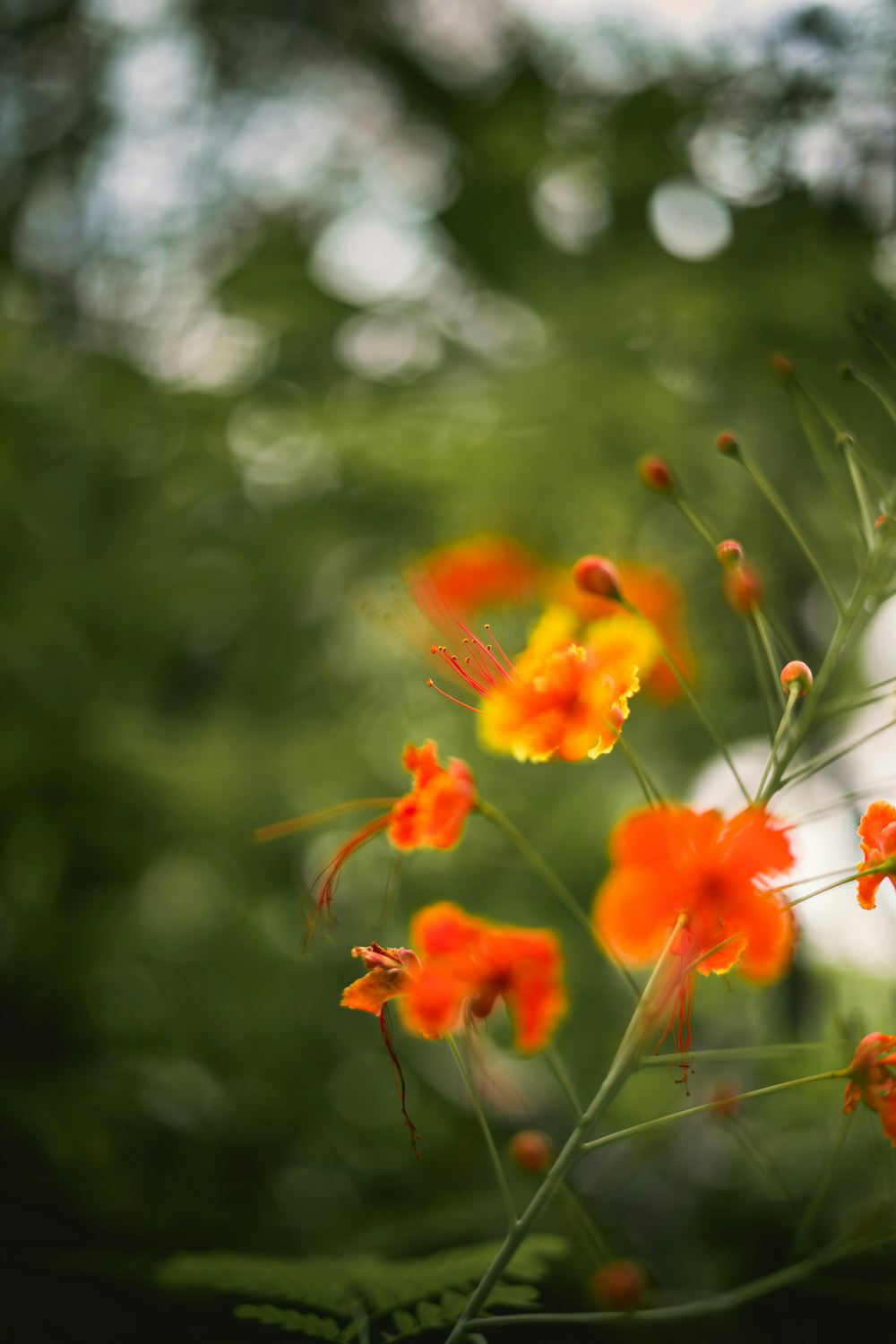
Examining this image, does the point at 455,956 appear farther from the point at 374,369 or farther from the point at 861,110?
the point at 374,369

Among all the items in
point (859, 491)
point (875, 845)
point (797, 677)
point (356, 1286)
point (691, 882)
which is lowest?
point (356, 1286)

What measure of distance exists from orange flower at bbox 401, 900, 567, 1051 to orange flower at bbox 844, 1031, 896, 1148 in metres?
0.30

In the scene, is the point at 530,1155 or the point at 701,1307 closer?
the point at 701,1307

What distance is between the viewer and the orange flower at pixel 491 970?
2.89 feet

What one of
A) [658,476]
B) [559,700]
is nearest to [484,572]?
[658,476]

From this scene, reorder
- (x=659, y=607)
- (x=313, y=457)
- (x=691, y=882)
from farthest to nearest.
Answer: (x=313, y=457), (x=659, y=607), (x=691, y=882)

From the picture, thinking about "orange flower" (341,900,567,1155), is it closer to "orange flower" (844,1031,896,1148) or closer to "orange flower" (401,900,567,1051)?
"orange flower" (401,900,567,1051)

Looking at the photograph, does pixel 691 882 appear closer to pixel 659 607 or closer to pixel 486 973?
pixel 486 973

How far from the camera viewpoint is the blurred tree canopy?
85.5 inches

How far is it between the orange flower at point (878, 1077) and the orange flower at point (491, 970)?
30 centimetres

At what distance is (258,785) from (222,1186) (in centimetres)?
91

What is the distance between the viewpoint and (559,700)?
1002 mm

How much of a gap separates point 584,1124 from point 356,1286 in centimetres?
44

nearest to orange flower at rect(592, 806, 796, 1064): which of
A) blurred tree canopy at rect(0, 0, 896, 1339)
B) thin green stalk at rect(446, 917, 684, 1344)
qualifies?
thin green stalk at rect(446, 917, 684, 1344)
